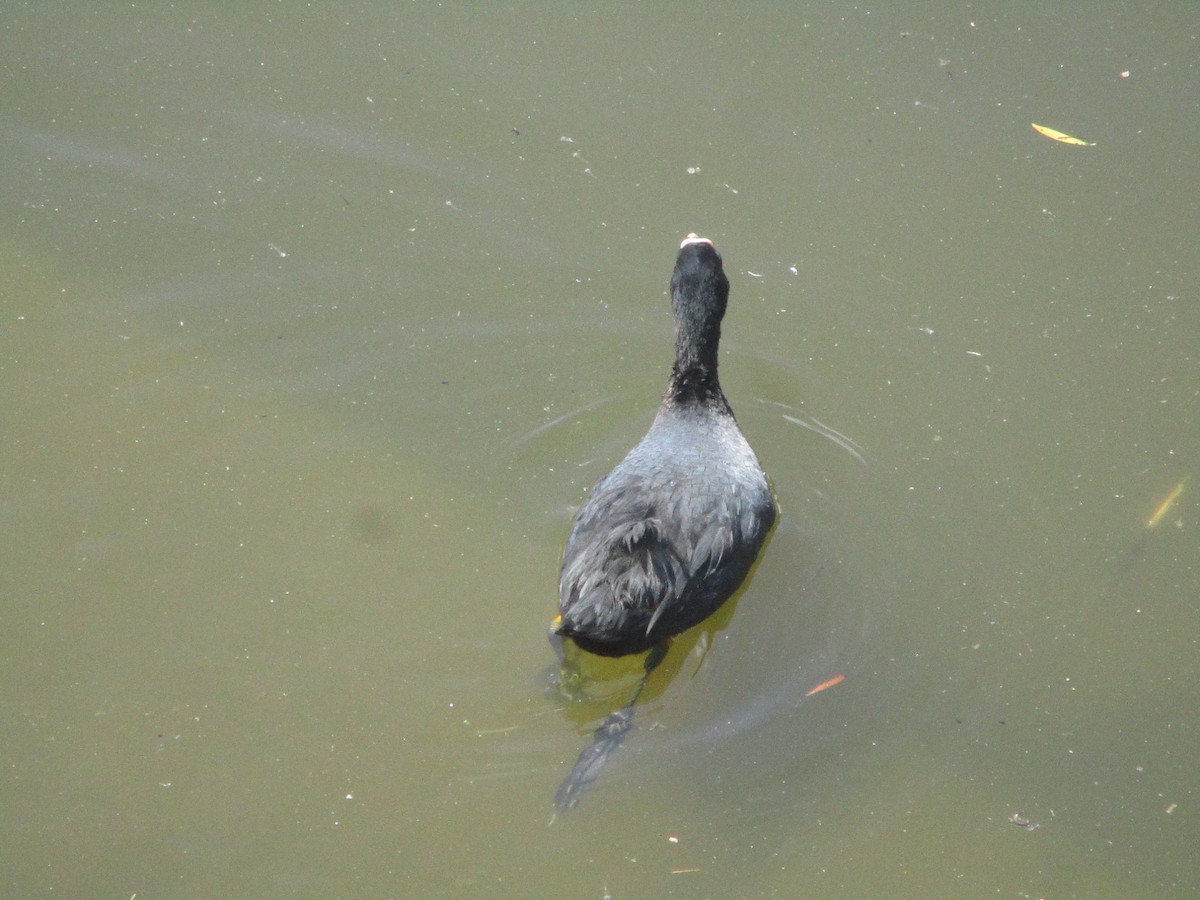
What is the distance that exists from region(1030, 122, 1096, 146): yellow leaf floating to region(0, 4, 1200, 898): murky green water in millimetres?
79

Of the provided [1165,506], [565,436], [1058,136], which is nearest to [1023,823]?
[1165,506]

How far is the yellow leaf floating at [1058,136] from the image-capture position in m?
5.51

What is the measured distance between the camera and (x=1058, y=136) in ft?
18.1

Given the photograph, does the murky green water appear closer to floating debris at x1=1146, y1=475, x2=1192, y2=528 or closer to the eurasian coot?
floating debris at x1=1146, y1=475, x2=1192, y2=528

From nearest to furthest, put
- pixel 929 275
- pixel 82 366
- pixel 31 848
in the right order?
pixel 31 848 → pixel 82 366 → pixel 929 275

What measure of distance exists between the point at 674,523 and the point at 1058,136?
3.18 meters

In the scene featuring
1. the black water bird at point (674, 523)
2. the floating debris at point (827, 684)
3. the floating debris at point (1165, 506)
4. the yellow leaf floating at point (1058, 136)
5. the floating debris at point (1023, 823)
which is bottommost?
the floating debris at point (1023, 823)

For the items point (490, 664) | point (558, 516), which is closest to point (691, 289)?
point (558, 516)

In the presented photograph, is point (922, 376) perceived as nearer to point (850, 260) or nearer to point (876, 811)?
point (850, 260)

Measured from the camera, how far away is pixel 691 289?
4.49 meters

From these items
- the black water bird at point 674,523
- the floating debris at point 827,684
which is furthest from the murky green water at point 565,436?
the black water bird at point 674,523

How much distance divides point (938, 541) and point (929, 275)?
1.38m

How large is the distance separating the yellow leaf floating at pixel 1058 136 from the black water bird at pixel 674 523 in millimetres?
2134

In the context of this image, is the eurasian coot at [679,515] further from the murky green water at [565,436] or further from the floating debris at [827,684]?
the floating debris at [827,684]
